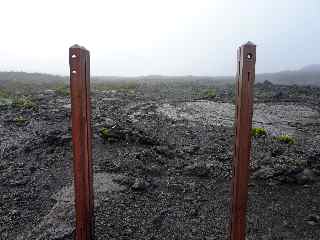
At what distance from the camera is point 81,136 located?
340 cm

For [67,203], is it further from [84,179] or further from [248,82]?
[248,82]

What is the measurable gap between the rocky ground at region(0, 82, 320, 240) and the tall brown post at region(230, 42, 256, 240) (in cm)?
177

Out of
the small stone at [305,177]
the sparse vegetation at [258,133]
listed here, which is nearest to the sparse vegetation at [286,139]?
the sparse vegetation at [258,133]

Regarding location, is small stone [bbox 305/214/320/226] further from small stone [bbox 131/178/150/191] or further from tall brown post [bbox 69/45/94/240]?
tall brown post [bbox 69/45/94/240]

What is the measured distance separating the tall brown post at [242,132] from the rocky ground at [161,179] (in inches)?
69.5

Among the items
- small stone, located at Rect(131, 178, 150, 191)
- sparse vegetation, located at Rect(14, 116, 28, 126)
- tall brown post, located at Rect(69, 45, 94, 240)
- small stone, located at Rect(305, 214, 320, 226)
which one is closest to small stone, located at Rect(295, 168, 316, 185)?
small stone, located at Rect(305, 214, 320, 226)

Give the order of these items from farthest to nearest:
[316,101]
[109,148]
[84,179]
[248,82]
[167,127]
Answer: [316,101], [167,127], [109,148], [84,179], [248,82]

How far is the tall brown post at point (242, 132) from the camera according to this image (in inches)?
126

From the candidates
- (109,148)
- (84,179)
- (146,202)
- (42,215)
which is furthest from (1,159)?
(84,179)

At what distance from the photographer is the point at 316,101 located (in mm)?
13711

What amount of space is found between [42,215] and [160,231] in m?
1.79

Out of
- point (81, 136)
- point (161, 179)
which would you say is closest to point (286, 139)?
point (161, 179)

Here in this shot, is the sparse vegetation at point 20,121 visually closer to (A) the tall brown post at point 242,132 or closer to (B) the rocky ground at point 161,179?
(B) the rocky ground at point 161,179

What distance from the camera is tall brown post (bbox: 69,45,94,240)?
3.29 m
